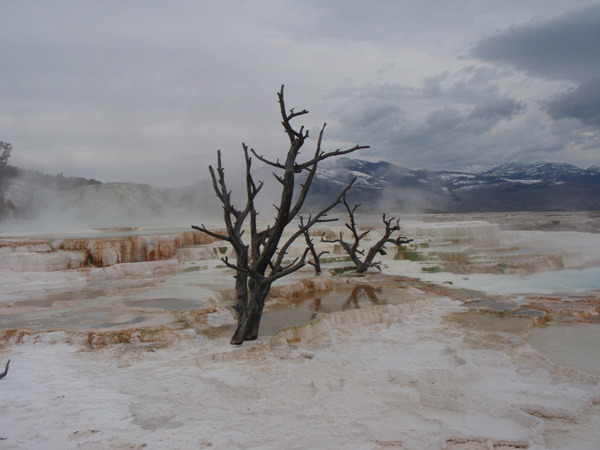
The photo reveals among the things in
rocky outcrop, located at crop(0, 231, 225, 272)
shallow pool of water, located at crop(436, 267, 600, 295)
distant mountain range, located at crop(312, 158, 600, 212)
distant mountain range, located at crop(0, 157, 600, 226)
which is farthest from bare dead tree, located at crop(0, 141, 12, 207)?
distant mountain range, located at crop(312, 158, 600, 212)

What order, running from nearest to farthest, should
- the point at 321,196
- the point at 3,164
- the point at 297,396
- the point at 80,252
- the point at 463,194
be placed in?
the point at 297,396, the point at 80,252, the point at 3,164, the point at 321,196, the point at 463,194

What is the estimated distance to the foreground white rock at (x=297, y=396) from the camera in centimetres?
268

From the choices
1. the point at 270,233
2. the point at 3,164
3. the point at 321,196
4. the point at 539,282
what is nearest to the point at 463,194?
the point at 321,196

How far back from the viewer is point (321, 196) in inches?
3871

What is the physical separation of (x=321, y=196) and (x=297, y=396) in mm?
95389

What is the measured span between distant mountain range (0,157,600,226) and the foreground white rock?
1257 cm

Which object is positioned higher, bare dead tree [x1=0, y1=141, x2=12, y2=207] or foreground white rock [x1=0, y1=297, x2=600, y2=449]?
bare dead tree [x1=0, y1=141, x2=12, y2=207]

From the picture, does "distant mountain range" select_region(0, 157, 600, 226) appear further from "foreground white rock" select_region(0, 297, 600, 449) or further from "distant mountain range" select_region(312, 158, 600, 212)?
"foreground white rock" select_region(0, 297, 600, 449)

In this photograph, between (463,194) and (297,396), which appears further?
(463,194)

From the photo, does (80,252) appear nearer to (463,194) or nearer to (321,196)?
(321,196)

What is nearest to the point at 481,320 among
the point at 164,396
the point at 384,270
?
the point at 164,396

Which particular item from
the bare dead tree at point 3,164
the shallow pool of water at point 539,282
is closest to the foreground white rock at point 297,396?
the shallow pool of water at point 539,282

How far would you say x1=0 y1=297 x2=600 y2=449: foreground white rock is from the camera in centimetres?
268

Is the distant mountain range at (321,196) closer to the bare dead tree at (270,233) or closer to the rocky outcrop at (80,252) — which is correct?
the rocky outcrop at (80,252)
